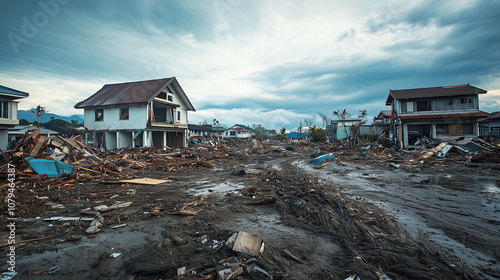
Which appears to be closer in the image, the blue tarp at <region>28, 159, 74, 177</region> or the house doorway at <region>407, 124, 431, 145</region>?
the blue tarp at <region>28, 159, 74, 177</region>

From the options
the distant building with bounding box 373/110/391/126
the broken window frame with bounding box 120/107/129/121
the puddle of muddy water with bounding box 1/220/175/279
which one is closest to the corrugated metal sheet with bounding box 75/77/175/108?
the broken window frame with bounding box 120/107/129/121

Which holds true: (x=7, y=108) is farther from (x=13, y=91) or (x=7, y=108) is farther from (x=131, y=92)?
(x=131, y=92)

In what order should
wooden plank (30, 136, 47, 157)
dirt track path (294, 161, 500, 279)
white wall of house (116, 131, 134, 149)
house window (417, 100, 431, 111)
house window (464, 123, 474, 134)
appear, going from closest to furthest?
1. dirt track path (294, 161, 500, 279)
2. wooden plank (30, 136, 47, 157)
3. white wall of house (116, 131, 134, 149)
4. house window (464, 123, 474, 134)
5. house window (417, 100, 431, 111)

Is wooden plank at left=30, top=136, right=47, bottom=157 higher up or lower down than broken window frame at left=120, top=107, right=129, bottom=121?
lower down

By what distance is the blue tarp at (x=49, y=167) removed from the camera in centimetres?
944

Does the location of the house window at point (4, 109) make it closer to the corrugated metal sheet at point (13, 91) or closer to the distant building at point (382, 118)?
the corrugated metal sheet at point (13, 91)

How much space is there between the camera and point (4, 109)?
1680cm

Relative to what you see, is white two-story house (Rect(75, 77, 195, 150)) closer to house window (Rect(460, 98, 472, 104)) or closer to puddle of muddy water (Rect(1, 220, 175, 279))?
puddle of muddy water (Rect(1, 220, 175, 279))

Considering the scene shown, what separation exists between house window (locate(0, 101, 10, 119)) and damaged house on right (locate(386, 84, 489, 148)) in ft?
123

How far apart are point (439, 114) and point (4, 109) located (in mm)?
41878

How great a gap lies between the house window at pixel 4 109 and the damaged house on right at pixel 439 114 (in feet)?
123

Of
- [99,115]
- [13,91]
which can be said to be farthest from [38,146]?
Answer: [99,115]

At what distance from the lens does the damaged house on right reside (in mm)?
24312

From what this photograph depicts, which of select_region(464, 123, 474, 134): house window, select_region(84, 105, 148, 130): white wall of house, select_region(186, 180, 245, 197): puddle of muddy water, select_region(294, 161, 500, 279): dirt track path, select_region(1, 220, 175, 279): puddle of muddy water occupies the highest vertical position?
select_region(84, 105, 148, 130): white wall of house
